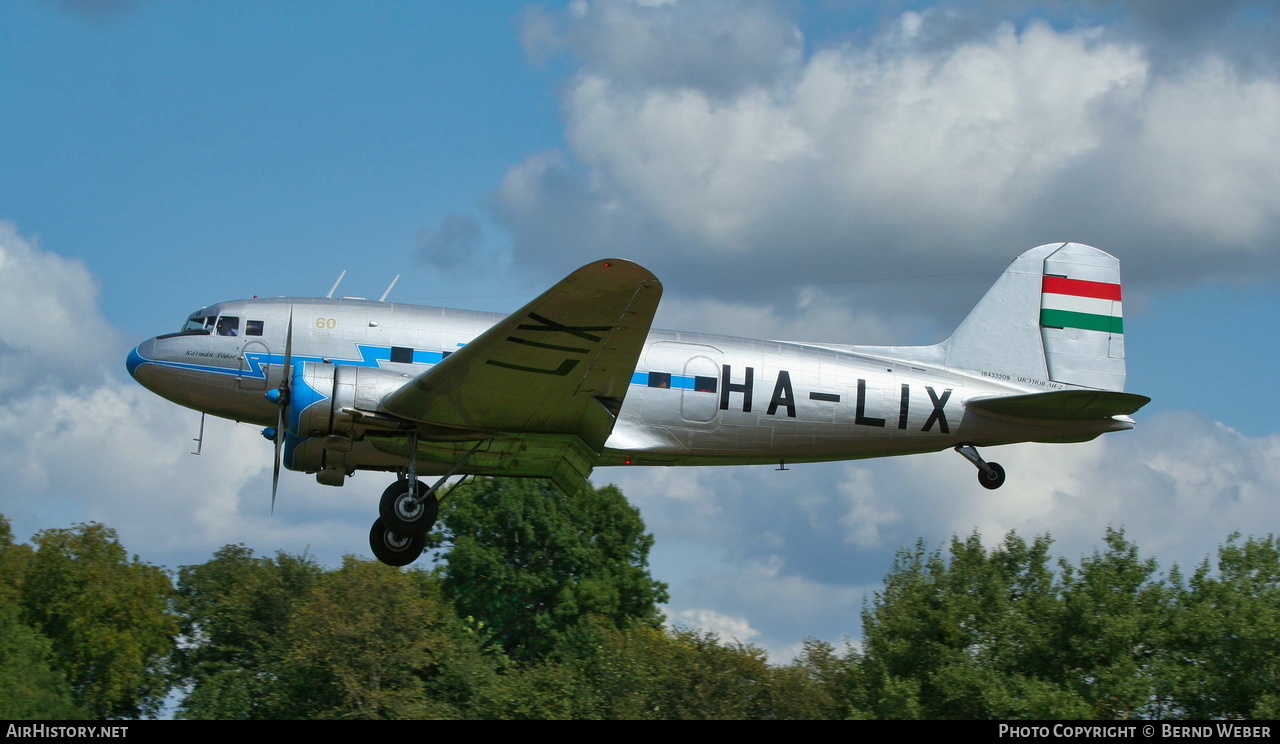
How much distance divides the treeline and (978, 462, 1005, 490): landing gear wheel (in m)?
8.66

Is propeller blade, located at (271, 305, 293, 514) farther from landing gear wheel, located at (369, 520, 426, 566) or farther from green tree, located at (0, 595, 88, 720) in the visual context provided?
green tree, located at (0, 595, 88, 720)

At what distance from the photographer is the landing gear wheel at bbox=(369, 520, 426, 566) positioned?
14570mm

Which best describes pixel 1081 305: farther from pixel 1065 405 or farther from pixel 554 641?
pixel 554 641

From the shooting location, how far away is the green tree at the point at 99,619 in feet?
105

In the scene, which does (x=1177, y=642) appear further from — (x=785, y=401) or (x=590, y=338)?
(x=590, y=338)

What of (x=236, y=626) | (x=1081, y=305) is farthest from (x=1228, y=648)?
(x=236, y=626)

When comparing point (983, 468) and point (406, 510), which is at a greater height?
point (983, 468)

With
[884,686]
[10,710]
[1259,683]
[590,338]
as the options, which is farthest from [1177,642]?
[10,710]

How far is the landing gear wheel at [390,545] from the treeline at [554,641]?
43.2ft

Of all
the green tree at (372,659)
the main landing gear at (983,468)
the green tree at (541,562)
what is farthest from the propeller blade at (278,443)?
the green tree at (541,562)

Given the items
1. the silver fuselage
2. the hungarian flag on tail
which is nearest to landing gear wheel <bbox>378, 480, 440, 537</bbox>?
the silver fuselage

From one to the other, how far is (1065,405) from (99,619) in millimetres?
26602

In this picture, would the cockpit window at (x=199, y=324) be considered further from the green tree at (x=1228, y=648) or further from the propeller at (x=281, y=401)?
the green tree at (x=1228, y=648)

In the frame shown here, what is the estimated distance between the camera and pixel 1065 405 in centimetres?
1545
